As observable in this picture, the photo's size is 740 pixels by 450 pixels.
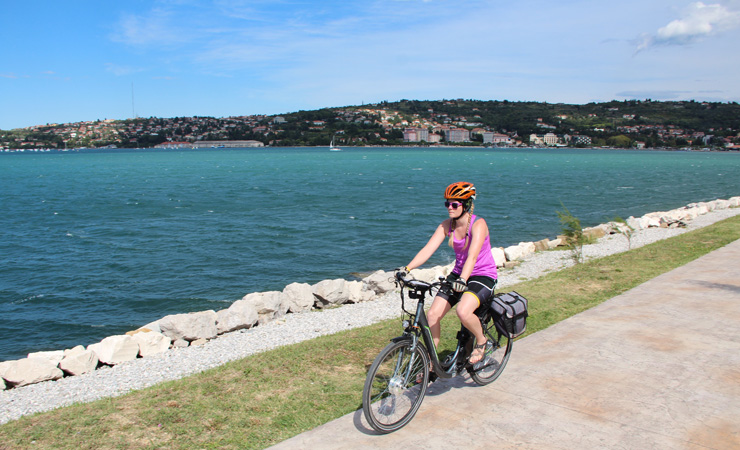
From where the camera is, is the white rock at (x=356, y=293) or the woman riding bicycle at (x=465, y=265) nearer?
the woman riding bicycle at (x=465, y=265)

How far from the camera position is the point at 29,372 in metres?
8.81

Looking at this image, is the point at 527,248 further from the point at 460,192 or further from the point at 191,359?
the point at 460,192

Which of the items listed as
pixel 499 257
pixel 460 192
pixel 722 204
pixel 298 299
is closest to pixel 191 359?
pixel 298 299

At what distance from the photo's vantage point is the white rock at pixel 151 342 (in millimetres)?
10008

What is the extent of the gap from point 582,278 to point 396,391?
708 cm

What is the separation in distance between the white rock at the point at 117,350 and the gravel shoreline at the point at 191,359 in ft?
1.21

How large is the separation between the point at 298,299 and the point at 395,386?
906 cm

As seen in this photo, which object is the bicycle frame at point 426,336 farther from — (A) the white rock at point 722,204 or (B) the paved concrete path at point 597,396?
(A) the white rock at point 722,204

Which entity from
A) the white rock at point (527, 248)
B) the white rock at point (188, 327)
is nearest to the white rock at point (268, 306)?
the white rock at point (188, 327)

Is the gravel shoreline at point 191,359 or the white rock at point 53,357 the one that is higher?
the gravel shoreline at point 191,359

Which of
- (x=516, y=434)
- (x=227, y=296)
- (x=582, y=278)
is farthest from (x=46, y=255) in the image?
(x=516, y=434)

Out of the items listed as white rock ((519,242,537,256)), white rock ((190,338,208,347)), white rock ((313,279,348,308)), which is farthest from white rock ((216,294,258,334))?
white rock ((519,242,537,256))

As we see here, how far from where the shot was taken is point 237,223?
32.6 m

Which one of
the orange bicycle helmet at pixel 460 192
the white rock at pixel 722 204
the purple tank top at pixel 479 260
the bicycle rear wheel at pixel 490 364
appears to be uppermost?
the orange bicycle helmet at pixel 460 192
